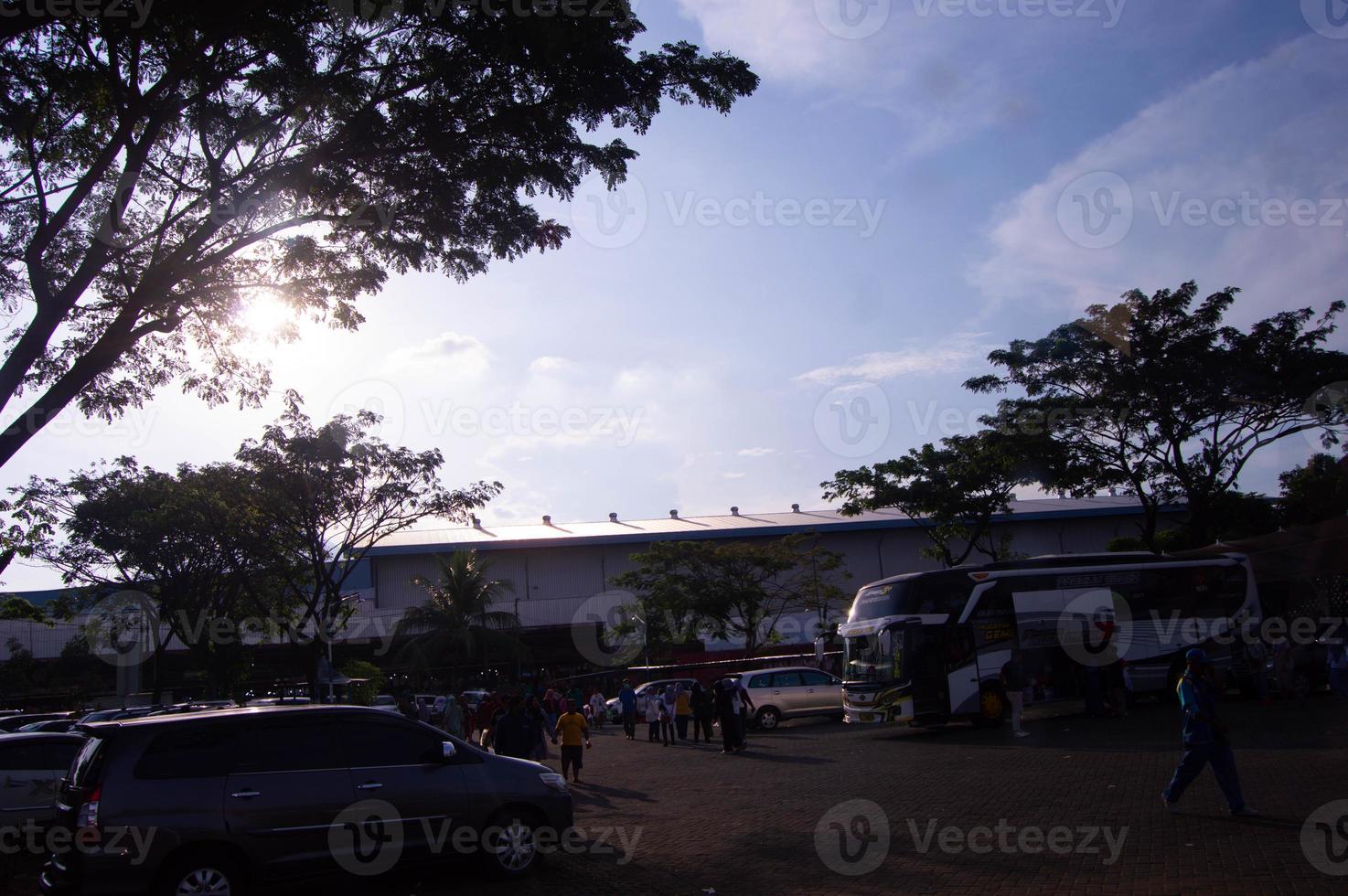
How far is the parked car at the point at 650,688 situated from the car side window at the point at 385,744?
2139 centimetres

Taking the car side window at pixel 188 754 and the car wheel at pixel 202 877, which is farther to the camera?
the car side window at pixel 188 754

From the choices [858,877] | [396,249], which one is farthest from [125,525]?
[858,877]

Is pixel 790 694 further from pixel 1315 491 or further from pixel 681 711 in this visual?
pixel 1315 491

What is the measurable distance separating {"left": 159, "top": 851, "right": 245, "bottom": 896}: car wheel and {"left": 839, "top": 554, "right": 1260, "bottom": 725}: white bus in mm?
16986

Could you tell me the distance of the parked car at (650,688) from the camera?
3247cm

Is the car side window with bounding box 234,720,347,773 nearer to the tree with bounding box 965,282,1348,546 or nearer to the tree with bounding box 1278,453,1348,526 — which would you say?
the tree with bounding box 965,282,1348,546

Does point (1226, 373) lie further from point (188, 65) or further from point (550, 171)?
point (188, 65)

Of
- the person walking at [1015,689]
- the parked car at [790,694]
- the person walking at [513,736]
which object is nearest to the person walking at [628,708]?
the parked car at [790,694]

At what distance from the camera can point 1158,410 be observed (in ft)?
97.2

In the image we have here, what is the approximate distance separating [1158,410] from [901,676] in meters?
12.5

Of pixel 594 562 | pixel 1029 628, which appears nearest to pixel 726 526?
pixel 594 562

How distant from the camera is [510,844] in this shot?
9.83m

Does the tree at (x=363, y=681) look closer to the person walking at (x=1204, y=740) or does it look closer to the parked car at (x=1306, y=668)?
the parked car at (x=1306, y=668)

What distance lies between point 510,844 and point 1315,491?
129ft
